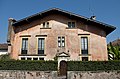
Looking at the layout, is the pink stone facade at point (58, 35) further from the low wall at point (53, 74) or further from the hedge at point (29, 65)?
the low wall at point (53, 74)

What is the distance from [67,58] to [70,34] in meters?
3.66

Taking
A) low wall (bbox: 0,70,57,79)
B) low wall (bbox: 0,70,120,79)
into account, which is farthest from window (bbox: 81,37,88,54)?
low wall (bbox: 0,70,57,79)

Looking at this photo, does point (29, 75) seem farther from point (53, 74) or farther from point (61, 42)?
point (61, 42)

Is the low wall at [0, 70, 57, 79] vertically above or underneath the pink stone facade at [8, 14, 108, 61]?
underneath

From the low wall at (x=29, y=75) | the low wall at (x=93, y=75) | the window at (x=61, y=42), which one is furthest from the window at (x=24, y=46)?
the low wall at (x=93, y=75)

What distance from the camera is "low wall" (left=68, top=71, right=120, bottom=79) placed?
65.5 feet

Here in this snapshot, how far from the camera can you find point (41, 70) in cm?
2083

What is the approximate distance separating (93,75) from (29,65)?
709 cm

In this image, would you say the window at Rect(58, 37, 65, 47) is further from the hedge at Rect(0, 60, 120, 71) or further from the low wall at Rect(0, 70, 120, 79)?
the low wall at Rect(0, 70, 120, 79)

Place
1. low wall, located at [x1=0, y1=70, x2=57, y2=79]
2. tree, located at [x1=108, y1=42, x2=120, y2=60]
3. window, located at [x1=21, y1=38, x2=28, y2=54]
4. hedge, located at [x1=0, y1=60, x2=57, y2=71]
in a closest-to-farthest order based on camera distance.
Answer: low wall, located at [x1=0, y1=70, x2=57, y2=79] → hedge, located at [x1=0, y1=60, x2=57, y2=71] → tree, located at [x1=108, y1=42, x2=120, y2=60] → window, located at [x1=21, y1=38, x2=28, y2=54]

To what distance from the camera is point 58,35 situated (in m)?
28.4

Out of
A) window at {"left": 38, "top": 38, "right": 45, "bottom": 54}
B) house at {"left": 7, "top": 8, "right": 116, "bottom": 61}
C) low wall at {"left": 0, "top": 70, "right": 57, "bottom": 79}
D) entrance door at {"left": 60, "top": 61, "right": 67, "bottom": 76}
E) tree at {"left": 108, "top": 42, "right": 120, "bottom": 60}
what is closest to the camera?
low wall at {"left": 0, "top": 70, "right": 57, "bottom": 79}

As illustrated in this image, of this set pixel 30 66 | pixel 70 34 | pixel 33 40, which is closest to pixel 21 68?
pixel 30 66

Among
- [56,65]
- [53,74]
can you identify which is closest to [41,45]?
[56,65]
